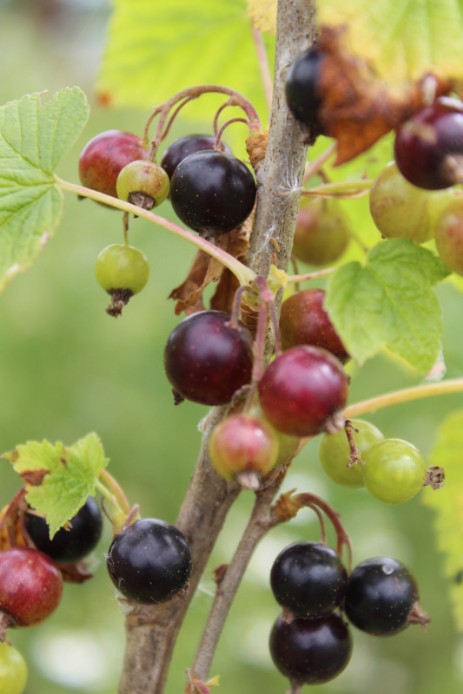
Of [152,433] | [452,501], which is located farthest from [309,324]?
[152,433]

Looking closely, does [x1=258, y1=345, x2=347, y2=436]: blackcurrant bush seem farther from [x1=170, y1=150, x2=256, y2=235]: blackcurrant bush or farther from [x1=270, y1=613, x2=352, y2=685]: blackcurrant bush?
[x1=270, y1=613, x2=352, y2=685]: blackcurrant bush

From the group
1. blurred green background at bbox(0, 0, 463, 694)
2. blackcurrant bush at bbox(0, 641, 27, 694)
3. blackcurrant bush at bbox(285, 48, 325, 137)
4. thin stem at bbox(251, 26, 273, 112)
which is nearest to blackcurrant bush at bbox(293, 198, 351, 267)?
thin stem at bbox(251, 26, 273, 112)

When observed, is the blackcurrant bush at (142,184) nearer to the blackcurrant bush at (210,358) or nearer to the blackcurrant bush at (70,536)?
the blackcurrant bush at (210,358)

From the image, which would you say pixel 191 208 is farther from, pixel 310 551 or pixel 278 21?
pixel 310 551

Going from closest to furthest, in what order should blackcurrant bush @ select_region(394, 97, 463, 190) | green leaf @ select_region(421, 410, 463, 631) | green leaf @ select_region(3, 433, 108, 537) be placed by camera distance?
blackcurrant bush @ select_region(394, 97, 463, 190), green leaf @ select_region(3, 433, 108, 537), green leaf @ select_region(421, 410, 463, 631)

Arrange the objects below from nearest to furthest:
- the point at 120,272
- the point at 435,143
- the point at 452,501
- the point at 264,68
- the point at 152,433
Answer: the point at 435,143 → the point at 120,272 → the point at 264,68 → the point at 452,501 → the point at 152,433

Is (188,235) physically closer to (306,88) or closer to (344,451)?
(306,88)

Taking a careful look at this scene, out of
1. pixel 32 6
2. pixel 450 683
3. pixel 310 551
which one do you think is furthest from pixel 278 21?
pixel 32 6
